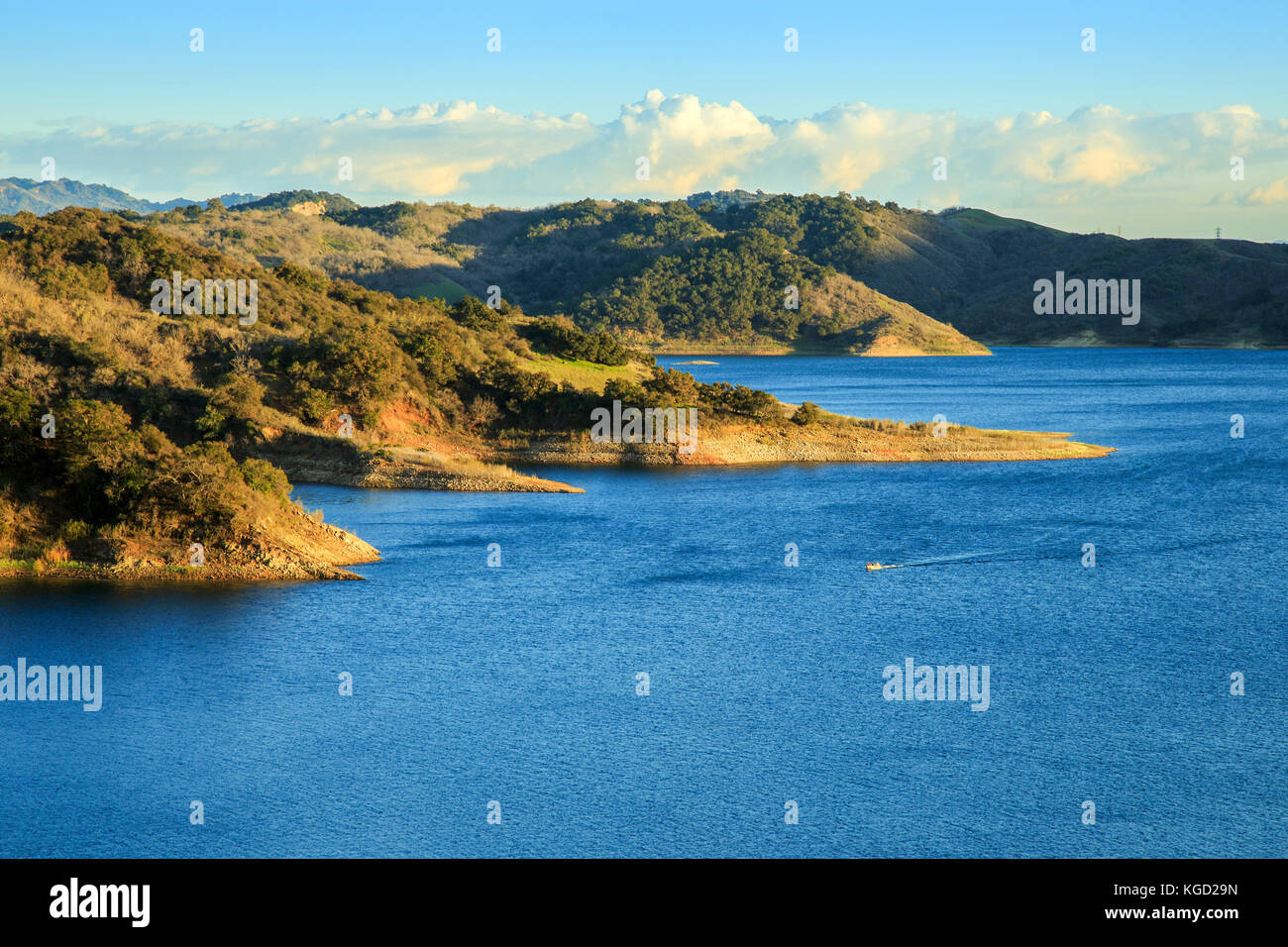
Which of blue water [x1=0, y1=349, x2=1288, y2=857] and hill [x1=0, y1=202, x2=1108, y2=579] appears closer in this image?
blue water [x1=0, y1=349, x2=1288, y2=857]

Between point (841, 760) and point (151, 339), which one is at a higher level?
point (151, 339)

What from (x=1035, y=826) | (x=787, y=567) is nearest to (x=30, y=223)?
(x=787, y=567)

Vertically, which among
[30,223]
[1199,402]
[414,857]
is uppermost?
[30,223]

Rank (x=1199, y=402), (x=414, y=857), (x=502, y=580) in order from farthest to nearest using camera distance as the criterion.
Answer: (x=1199, y=402)
(x=502, y=580)
(x=414, y=857)

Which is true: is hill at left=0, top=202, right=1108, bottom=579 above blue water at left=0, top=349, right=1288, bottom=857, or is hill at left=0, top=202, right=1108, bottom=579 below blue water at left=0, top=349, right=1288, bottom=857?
above

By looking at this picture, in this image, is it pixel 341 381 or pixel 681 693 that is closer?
pixel 681 693

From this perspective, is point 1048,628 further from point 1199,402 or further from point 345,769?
point 1199,402

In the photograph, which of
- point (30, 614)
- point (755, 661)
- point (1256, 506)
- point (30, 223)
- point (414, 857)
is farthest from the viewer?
point (30, 223)

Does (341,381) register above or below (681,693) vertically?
above
